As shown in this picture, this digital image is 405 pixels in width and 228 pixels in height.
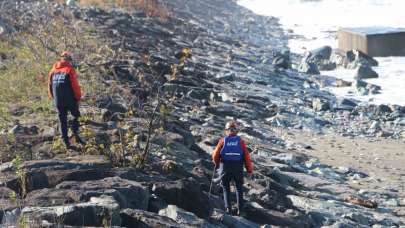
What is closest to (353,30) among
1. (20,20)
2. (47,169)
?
(20,20)

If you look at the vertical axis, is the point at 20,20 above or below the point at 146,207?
above

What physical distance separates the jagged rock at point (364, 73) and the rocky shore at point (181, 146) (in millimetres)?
1443

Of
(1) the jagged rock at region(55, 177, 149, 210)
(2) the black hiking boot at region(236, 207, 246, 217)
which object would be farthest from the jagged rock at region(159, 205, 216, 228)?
(2) the black hiking boot at region(236, 207, 246, 217)

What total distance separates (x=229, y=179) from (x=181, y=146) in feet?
7.29

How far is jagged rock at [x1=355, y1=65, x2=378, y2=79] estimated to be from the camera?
26.0 m

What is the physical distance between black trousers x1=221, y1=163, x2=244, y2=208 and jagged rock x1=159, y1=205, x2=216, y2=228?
1.25m

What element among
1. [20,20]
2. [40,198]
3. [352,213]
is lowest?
[352,213]

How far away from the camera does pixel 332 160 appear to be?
→ 1345 centimetres

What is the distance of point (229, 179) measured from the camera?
8609mm

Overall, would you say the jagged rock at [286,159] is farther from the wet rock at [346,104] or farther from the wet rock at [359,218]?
the wet rock at [346,104]

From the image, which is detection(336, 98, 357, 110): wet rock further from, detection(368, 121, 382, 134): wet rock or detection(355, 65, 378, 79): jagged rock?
detection(355, 65, 378, 79): jagged rock

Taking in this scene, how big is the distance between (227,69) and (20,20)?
6.38 meters

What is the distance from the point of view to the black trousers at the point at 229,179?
8.49 metres

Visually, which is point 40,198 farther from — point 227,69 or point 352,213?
point 227,69
